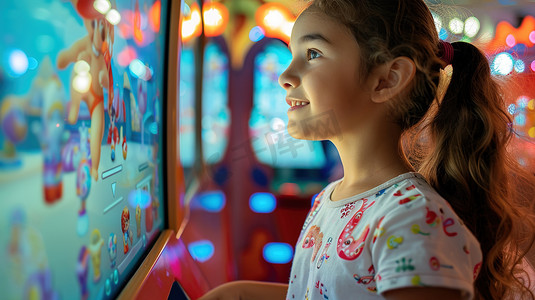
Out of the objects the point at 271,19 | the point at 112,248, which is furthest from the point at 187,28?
the point at 271,19

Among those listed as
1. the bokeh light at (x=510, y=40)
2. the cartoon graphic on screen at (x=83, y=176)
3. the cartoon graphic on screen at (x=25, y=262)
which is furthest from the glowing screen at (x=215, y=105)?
the bokeh light at (x=510, y=40)

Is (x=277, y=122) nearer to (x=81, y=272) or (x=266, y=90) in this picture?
(x=266, y=90)

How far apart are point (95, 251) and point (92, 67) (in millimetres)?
218

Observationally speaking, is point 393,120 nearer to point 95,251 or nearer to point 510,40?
point 95,251

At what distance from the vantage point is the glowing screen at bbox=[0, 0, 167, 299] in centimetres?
30

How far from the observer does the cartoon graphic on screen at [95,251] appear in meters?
0.48

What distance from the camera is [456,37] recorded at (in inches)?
33.0

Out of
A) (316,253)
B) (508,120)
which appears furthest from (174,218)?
(508,120)

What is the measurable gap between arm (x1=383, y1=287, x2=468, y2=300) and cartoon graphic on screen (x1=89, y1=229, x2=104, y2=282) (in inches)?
14.2

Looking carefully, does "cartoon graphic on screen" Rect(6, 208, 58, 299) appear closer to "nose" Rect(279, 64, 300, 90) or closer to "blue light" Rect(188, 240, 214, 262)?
"nose" Rect(279, 64, 300, 90)

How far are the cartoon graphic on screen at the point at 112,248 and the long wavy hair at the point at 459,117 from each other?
0.47 m

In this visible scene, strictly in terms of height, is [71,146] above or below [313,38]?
below

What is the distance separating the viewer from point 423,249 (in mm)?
494

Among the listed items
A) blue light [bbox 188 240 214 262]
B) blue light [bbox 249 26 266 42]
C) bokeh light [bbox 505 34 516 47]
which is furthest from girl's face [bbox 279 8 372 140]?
bokeh light [bbox 505 34 516 47]
